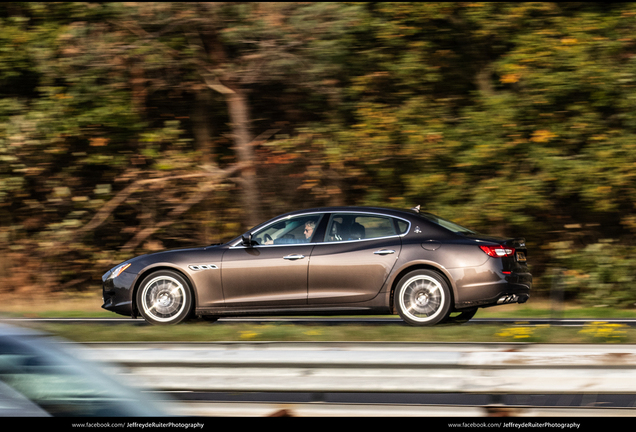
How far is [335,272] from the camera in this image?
8.26 metres

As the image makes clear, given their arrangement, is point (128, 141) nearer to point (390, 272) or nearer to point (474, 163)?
point (474, 163)

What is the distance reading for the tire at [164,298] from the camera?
8586 millimetres

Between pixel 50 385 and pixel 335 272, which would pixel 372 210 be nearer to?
pixel 335 272

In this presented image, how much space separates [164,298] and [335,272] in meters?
2.11

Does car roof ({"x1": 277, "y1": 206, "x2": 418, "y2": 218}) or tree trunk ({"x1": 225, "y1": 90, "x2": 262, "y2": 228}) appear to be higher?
tree trunk ({"x1": 225, "y1": 90, "x2": 262, "y2": 228})

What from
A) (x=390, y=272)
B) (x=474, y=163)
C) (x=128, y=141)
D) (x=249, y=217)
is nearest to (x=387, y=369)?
(x=390, y=272)

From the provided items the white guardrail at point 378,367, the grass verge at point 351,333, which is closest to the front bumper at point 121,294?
the grass verge at point 351,333

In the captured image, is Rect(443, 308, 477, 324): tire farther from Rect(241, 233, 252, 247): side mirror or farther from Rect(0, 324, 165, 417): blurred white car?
Rect(0, 324, 165, 417): blurred white car

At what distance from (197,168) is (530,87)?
632cm

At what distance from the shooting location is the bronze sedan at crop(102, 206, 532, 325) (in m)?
8.03

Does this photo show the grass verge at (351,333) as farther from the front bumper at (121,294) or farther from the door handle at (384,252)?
the door handle at (384,252)

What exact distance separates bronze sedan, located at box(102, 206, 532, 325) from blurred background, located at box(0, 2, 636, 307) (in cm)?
451

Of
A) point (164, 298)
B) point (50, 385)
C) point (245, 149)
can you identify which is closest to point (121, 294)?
point (164, 298)

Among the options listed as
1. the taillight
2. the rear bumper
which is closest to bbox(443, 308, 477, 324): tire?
the rear bumper
